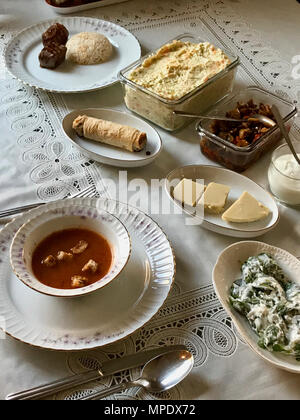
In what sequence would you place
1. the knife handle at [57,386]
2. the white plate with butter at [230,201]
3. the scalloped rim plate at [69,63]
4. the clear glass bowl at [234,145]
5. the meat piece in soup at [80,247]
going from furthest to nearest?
the scalloped rim plate at [69,63], the clear glass bowl at [234,145], the white plate with butter at [230,201], the meat piece in soup at [80,247], the knife handle at [57,386]

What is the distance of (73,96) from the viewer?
1500mm

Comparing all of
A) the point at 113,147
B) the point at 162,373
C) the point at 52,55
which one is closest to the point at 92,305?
the point at 162,373

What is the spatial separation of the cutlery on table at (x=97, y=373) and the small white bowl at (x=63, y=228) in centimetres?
15

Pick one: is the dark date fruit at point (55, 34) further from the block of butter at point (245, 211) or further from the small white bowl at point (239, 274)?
the small white bowl at point (239, 274)

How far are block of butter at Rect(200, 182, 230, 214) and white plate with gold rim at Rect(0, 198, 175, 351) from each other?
161 mm

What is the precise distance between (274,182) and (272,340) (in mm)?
469

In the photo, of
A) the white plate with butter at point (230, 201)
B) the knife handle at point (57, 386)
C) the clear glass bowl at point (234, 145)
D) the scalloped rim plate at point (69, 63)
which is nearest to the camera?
the knife handle at point (57, 386)

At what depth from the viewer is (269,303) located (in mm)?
893

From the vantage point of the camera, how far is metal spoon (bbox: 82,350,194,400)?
0.82m

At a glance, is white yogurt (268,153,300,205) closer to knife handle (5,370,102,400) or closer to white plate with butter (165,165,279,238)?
white plate with butter (165,165,279,238)

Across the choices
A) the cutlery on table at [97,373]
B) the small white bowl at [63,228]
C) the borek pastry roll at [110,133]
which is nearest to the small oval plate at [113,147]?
the borek pastry roll at [110,133]

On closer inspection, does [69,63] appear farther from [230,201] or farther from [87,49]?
[230,201]

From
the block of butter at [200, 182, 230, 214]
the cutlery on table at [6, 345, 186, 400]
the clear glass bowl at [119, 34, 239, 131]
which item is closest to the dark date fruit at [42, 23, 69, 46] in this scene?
the clear glass bowl at [119, 34, 239, 131]

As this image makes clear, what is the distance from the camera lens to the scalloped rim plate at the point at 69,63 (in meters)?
1.50
